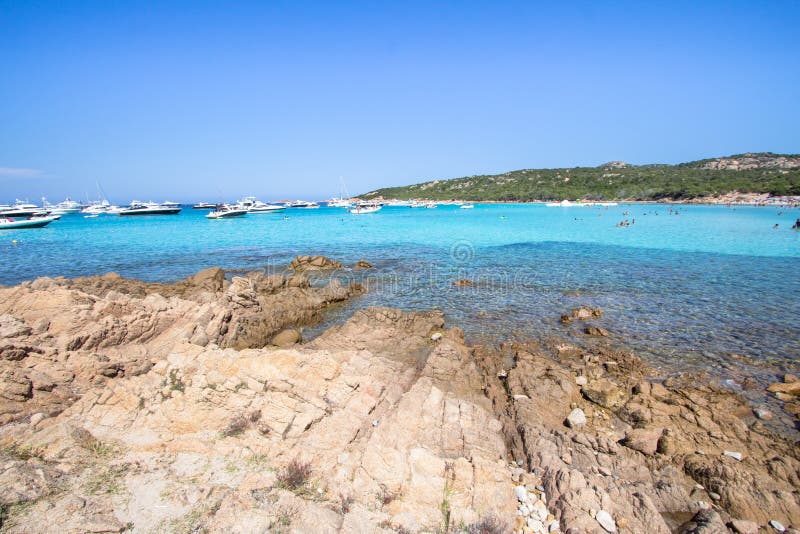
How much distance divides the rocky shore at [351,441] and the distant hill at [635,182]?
379 feet

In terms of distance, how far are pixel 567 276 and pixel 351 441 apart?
61.0 ft

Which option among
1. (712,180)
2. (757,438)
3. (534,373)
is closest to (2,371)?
(534,373)

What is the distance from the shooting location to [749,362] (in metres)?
10.1

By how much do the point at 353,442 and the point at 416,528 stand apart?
1724mm

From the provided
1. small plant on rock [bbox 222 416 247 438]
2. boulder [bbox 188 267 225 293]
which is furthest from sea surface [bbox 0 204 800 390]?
small plant on rock [bbox 222 416 247 438]

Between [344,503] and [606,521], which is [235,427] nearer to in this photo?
[344,503]

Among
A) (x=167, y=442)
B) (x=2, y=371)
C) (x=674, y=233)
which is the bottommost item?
(x=674, y=233)

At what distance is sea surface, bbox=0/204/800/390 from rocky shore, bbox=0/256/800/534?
3190mm

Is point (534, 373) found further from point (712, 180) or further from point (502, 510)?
point (712, 180)

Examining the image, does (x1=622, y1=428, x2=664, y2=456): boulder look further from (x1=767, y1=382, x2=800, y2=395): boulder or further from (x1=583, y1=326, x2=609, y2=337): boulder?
(x1=583, y1=326, x2=609, y2=337): boulder

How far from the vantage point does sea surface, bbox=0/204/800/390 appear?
12.1 meters

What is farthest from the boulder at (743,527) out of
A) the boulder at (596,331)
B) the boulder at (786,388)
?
the boulder at (596,331)

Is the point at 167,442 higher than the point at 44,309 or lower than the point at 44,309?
lower

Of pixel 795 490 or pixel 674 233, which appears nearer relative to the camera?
pixel 795 490
